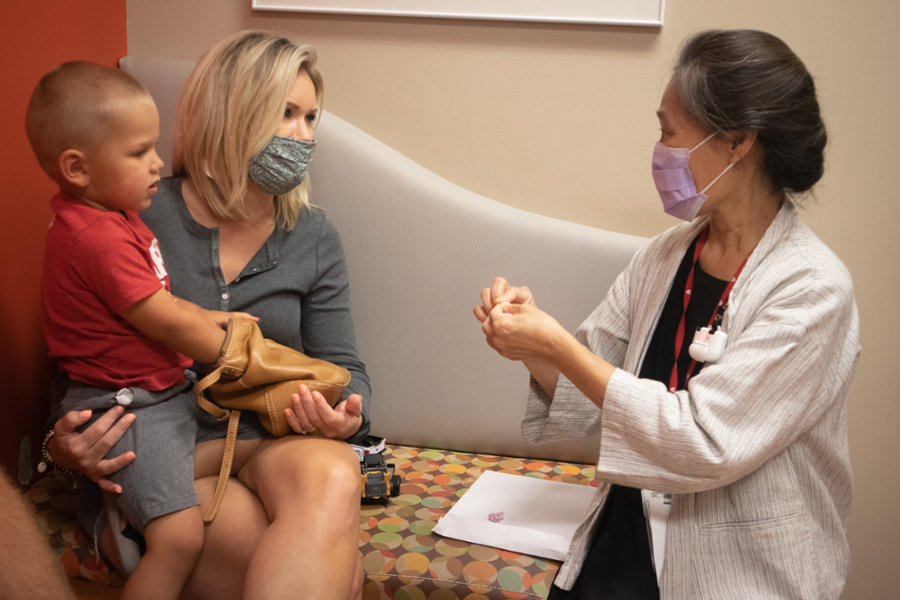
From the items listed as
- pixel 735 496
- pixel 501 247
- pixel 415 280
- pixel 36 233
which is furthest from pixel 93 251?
pixel 735 496

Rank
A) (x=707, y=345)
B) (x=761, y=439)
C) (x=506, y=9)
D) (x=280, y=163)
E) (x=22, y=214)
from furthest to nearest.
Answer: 1. (x=506, y=9)
2. (x=22, y=214)
3. (x=280, y=163)
4. (x=707, y=345)
5. (x=761, y=439)

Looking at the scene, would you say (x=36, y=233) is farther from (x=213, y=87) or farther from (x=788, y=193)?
(x=788, y=193)

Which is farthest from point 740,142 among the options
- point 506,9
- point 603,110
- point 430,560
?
point 430,560

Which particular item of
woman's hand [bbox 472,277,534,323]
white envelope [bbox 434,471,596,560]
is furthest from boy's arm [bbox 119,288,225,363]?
white envelope [bbox 434,471,596,560]

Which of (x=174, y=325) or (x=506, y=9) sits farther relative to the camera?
(x=506, y=9)

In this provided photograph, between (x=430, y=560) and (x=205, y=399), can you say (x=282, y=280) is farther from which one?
(x=430, y=560)

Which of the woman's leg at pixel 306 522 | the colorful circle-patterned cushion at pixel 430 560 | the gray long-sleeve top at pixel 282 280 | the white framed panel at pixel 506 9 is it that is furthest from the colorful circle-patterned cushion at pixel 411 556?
the white framed panel at pixel 506 9

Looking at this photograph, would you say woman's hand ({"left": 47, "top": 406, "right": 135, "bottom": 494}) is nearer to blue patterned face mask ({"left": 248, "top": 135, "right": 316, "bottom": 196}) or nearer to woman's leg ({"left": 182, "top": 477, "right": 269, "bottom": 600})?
woman's leg ({"left": 182, "top": 477, "right": 269, "bottom": 600})

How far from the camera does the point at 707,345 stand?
1.19m

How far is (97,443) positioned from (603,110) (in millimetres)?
1445

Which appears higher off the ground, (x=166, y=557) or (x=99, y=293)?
(x=99, y=293)

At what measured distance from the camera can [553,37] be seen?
1835 millimetres

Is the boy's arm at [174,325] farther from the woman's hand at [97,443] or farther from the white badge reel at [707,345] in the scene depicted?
the white badge reel at [707,345]

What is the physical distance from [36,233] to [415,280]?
3.14ft
